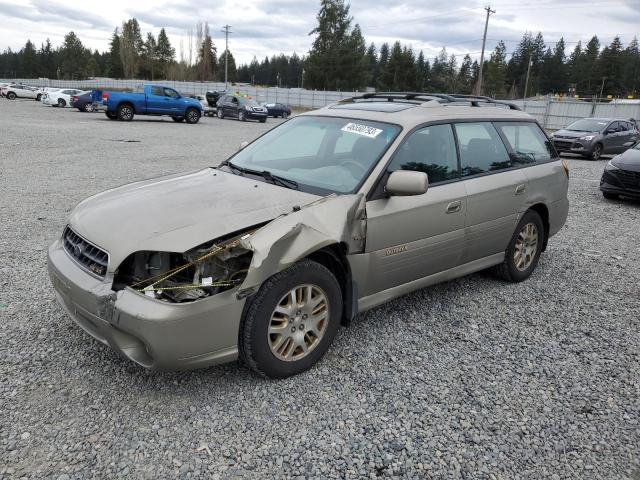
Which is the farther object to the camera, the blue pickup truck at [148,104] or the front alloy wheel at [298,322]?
the blue pickup truck at [148,104]

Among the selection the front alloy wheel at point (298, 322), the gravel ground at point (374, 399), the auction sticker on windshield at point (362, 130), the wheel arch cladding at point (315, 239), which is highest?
the auction sticker on windshield at point (362, 130)

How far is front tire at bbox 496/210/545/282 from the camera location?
4863 mm

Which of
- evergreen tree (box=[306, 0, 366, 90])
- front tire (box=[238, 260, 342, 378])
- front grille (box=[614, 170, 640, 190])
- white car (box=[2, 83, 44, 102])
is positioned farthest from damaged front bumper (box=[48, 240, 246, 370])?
evergreen tree (box=[306, 0, 366, 90])

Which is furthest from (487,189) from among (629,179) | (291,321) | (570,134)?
(570,134)

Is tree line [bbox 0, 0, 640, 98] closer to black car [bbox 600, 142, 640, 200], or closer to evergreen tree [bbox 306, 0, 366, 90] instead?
evergreen tree [bbox 306, 0, 366, 90]

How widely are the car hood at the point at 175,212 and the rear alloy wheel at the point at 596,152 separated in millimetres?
16292

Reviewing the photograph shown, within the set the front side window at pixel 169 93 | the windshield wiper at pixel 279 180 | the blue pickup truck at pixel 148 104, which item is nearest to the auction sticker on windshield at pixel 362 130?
the windshield wiper at pixel 279 180

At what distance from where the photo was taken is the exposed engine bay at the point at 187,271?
2.73 meters

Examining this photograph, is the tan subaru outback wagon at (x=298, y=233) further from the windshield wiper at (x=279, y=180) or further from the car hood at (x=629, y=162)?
the car hood at (x=629, y=162)

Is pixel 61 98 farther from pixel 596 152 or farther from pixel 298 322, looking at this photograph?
pixel 298 322

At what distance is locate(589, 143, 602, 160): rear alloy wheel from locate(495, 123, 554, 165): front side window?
13162 mm

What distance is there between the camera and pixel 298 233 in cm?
293

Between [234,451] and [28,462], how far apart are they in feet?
3.14

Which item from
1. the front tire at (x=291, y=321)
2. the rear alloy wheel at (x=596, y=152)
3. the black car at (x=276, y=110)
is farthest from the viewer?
the black car at (x=276, y=110)
